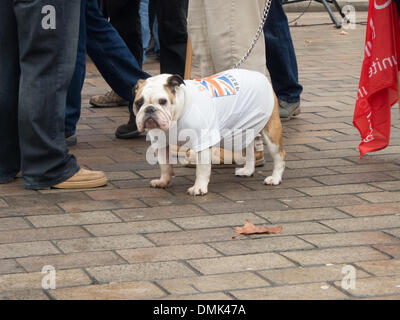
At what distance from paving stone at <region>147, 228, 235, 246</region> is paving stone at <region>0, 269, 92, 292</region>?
0.49 meters

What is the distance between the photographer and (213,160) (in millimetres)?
4992

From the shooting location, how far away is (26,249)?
349cm

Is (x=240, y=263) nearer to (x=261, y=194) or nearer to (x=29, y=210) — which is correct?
(x=261, y=194)

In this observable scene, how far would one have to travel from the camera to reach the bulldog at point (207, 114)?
4.12 metres

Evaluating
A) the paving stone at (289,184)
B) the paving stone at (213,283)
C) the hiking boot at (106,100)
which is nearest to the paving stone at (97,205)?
the paving stone at (289,184)

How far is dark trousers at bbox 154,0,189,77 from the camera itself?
5.73 m

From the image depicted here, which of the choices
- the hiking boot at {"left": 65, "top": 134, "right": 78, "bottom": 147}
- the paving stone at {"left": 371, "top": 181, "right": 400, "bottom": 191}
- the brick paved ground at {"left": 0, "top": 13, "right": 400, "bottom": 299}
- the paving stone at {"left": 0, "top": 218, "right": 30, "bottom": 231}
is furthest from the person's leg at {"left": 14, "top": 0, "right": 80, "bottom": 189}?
the paving stone at {"left": 371, "top": 181, "right": 400, "bottom": 191}

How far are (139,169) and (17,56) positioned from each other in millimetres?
976

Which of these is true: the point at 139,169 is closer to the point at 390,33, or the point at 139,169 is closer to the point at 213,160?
the point at 213,160

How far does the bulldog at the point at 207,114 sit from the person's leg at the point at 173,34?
1.32 meters

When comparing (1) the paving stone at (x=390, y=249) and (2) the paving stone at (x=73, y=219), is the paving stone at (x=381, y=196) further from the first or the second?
(2) the paving stone at (x=73, y=219)

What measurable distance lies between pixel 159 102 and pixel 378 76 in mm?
1535

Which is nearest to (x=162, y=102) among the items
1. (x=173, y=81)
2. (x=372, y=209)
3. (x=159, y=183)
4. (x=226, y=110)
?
(x=173, y=81)

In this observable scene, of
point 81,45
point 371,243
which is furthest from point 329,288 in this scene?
point 81,45
